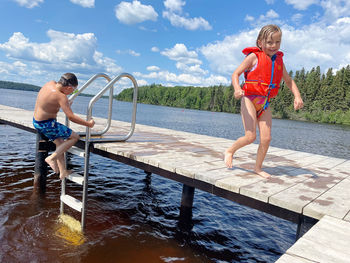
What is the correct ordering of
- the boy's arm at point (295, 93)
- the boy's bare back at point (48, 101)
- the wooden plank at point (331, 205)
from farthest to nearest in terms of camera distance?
the boy's bare back at point (48, 101) → the boy's arm at point (295, 93) → the wooden plank at point (331, 205)

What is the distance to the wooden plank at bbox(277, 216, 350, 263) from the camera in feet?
5.92

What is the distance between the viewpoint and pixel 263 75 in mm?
3301

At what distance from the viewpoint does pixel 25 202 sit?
5500 millimetres

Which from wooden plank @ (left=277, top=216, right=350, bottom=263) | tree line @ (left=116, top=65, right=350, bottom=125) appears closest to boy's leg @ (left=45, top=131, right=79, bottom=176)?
wooden plank @ (left=277, top=216, right=350, bottom=263)

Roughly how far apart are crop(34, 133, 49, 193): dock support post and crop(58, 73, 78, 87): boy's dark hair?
2.32 m

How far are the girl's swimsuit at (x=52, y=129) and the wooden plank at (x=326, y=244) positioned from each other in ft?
11.4

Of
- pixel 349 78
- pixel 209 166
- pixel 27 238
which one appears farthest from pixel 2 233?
pixel 349 78

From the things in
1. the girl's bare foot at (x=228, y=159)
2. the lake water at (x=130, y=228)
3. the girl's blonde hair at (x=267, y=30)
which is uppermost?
the girl's blonde hair at (x=267, y=30)

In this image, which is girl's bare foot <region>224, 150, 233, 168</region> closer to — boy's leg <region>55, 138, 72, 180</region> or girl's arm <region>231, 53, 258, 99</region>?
girl's arm <region>231, 53, 258, 99</region>

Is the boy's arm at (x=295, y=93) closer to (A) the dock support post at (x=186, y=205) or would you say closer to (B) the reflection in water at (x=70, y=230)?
(A) the dock support post at (x=186, y=205)

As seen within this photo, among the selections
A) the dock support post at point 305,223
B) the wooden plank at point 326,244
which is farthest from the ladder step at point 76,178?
the wooden plank at point 326,244

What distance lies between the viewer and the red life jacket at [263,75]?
10.8ft

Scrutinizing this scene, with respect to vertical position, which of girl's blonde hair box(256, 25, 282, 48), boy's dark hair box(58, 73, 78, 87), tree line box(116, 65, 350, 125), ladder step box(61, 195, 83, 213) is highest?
tree line box(116, 65, 350, 125)

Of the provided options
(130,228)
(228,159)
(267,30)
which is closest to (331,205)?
(228,159)
